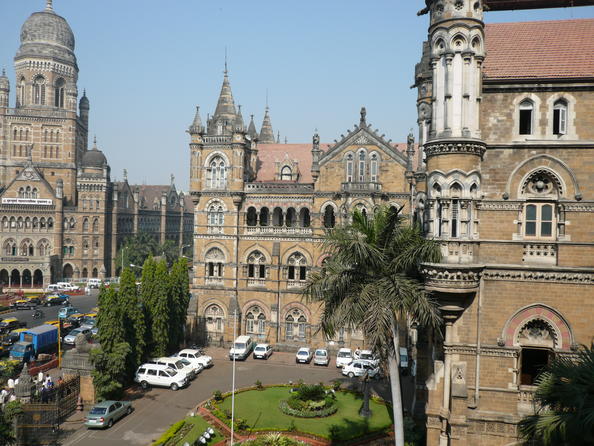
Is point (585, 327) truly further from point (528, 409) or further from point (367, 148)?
point (367, 148)

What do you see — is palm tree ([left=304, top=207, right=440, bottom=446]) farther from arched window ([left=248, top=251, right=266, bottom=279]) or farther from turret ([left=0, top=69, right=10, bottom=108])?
turret ([left=0, top=69, right=10, bottom=108])

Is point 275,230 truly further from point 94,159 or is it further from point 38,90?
point 38,90

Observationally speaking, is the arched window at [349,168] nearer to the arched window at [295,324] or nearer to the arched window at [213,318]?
the arched window at [295,324]

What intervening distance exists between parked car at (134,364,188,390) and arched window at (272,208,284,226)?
16.8 metres

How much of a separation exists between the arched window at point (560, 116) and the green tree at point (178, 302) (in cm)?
2984

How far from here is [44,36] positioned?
83.4 meters

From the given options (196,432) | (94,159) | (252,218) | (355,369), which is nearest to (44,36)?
(94,159)

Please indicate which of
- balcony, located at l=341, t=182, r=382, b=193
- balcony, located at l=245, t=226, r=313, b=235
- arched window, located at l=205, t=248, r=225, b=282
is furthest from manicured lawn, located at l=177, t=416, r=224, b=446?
balcony, located at l=341, t=182, r=382, b=193

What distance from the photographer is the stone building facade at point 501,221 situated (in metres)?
18.4

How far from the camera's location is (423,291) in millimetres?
17922

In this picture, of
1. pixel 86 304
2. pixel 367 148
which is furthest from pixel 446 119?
pixel 86 304

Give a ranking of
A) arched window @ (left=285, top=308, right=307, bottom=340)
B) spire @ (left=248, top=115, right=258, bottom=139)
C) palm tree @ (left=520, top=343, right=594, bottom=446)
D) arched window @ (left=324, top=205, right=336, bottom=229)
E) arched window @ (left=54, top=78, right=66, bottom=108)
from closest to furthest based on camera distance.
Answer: palm tree @ (left=520, top=343, right=594, bottom=446)
arched window @ (left=324, top=205, right=336, bottom=229)
arched window @ (left=285, top=308, right=307, bottom=340)
spire @ (left=248, top=115, right=258, bottom=139)
arched window @ (left=54, top=78, right=66, bottom=108)

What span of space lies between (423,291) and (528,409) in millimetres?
6127

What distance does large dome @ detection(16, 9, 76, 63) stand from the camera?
8288 cm
